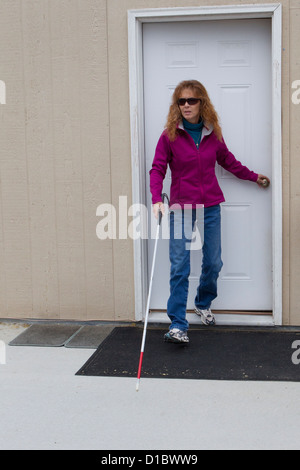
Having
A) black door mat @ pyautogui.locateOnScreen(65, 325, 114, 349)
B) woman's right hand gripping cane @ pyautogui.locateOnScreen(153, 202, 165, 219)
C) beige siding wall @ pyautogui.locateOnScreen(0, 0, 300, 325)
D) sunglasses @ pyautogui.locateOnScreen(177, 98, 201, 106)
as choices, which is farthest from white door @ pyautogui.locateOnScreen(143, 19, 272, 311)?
black door mat @ pyautogui.locateOnScreen(65, 325, 114, 349)

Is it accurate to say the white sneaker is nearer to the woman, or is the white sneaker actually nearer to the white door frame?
the white door frame

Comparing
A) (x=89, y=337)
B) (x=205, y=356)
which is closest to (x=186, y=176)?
(x=205, y=356)

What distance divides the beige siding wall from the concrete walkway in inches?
39.2

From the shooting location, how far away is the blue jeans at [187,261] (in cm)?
411

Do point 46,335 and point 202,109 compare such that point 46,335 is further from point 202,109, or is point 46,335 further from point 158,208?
point 202,109

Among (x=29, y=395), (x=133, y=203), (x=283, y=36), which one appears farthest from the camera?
(x=133, y=203)

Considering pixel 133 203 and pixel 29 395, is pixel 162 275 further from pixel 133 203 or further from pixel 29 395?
pixel 29 395

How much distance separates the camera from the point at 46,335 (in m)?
4.43

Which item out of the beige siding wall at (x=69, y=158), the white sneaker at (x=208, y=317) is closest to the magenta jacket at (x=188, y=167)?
the beige siding wall at (x=69, y=158)

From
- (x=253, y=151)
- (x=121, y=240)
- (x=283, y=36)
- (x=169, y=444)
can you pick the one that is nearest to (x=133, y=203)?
(x=121, y=240)

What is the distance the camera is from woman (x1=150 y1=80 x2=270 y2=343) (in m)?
4.11

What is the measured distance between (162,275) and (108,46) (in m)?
1.73

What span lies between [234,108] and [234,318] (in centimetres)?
153

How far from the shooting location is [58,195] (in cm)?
462
